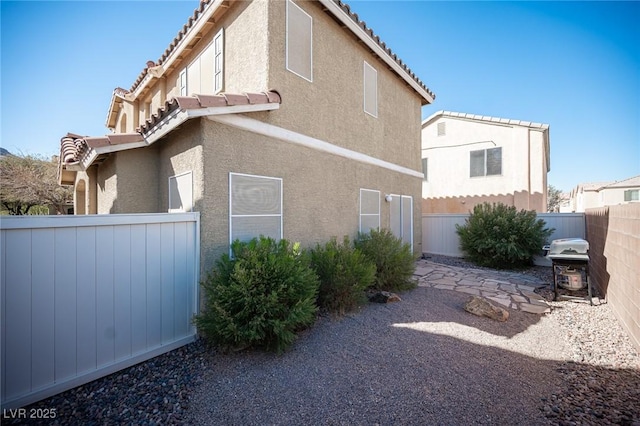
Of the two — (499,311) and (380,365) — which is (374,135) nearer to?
(499,311)

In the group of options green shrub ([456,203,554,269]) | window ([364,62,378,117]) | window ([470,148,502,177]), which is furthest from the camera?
window ([470,148,502,177])

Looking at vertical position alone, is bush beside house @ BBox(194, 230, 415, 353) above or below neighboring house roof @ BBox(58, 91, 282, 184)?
below

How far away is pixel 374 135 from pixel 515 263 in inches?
331

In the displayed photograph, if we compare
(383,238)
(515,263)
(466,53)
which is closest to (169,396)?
(383,238)

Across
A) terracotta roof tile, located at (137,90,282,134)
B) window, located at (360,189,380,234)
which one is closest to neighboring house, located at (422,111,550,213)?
window, located at (360,189,380,234)

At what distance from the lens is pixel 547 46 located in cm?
1123

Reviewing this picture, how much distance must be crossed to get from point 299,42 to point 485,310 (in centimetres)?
783

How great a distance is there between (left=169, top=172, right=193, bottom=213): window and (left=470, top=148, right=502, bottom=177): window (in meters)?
17.1

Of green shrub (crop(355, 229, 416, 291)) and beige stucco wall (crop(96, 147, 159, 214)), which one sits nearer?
beige stucco wall (crop(96, 147, 159, 214))

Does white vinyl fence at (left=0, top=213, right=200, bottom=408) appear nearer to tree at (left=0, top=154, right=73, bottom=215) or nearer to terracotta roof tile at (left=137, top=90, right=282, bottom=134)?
terracotta roof tile at (left=137, top=90, right=282, bottom=134)

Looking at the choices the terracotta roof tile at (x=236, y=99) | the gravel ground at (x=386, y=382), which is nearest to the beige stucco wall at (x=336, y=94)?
the terracotta roof tile at (x=236, y=99)

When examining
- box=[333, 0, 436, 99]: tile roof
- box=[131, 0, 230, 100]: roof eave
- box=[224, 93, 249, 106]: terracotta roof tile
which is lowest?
box=[224, 93, 249, 106]: terracotta roof tile

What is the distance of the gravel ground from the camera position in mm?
3135

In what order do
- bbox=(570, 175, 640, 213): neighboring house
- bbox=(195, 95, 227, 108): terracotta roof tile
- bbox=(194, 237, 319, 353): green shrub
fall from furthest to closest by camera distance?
bbox=(570, 175, 640, 213): neighboring house, bbox=(195, 95, 227, 108): terracotta roof tile, bbox=(194, 237, 319, 353): green shrub
